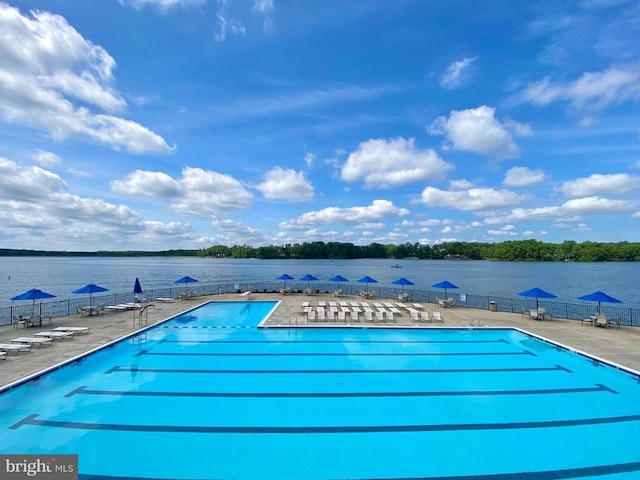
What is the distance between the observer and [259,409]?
8766mm

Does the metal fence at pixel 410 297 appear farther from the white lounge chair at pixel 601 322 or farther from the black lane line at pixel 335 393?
the black lane line at pixel 335 393

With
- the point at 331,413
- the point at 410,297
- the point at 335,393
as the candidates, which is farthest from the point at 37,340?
the point at 410,297

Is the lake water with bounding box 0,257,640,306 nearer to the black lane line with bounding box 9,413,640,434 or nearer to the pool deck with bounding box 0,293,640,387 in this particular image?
the pool deck with bounding box 0,293,640,387

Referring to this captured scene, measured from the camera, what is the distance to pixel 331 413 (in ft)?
28.2

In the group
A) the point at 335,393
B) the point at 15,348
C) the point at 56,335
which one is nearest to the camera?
the point at 335,393

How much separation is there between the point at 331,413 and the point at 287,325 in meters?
8.23

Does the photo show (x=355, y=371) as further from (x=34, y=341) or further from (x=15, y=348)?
(x=34, y=341)

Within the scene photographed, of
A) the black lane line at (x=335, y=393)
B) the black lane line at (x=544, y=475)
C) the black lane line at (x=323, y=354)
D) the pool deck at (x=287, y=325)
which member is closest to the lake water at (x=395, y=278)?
the pool deck at (x=287, y=325)

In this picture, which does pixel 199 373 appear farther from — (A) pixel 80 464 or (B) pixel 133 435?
(A) pixel 80 464

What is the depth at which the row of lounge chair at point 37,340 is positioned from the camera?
11.2 metres

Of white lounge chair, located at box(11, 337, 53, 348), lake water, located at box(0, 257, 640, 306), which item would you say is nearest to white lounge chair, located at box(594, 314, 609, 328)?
lake water, located at box(0, 257, 640, 306)

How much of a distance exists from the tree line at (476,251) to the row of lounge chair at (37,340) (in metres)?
139

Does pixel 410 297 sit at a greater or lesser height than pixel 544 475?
greater

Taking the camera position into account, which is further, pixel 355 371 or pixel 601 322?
pixel 601 322
